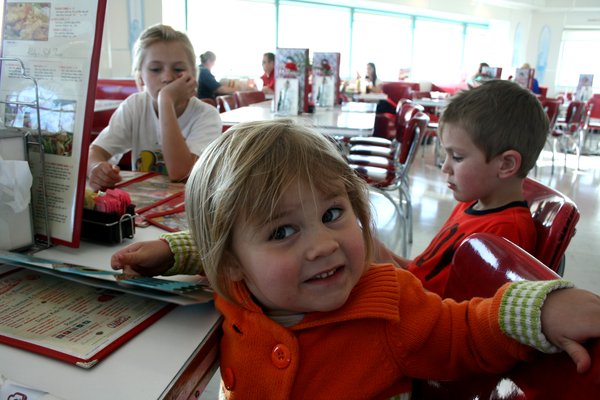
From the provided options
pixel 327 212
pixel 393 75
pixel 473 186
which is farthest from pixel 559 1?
pixel 327 212

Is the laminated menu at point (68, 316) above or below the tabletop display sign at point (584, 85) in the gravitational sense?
below

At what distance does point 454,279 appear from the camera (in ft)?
2.39

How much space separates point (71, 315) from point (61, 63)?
0.39 meters

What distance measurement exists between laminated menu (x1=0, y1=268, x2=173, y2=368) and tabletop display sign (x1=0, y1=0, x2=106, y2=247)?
13 cm

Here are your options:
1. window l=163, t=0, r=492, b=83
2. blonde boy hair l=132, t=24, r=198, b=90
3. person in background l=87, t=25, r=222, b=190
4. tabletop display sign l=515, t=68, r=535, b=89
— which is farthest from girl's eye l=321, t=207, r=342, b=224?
tabletop display sign l=515, t=68, r=535, b=89

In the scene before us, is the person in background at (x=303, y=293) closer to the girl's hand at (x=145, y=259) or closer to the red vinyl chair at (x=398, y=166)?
the girl's hand at (x=145, y=259)

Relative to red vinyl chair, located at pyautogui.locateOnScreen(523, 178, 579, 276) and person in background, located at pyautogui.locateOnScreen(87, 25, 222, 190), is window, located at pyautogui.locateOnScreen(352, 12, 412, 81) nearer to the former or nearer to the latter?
person in background, located at pyautogui.locateOnScreen(87, 25, 222, 190)

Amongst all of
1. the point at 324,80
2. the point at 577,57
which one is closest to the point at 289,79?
the point at 324,80

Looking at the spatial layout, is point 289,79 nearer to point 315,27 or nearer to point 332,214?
point 332,214

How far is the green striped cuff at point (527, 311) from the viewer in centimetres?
48

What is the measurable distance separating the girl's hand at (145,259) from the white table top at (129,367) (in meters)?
0.14

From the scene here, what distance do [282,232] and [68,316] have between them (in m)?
0.28

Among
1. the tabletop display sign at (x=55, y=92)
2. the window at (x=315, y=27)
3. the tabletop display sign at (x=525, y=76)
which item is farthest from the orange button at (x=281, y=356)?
the window at (x=315, y=27)

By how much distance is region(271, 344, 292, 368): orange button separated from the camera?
60 cm
